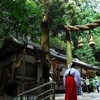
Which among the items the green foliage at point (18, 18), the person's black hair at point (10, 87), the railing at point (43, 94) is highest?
the green foliage at point (18, 18)

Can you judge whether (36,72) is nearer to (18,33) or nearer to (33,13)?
(18,33)

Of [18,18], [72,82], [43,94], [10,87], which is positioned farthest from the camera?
[18,18]

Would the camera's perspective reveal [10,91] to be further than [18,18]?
No

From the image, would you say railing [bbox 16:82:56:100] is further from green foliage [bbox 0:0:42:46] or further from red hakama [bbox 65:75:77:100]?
green foliage [bbox 0:0:42:46]

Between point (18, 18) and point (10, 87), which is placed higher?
point (18, 18)

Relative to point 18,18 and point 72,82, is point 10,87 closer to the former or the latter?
point 72,82

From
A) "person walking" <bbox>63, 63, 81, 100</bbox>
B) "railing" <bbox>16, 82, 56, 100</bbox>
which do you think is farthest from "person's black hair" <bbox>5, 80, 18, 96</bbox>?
"person walking" <bbox>63, 63, 81, 100</bbox>

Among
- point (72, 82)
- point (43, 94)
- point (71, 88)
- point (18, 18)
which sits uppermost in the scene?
point (18, 18)

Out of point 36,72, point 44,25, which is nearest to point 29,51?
point 36,72

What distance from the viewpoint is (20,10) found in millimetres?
9852

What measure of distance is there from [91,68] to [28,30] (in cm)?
1293

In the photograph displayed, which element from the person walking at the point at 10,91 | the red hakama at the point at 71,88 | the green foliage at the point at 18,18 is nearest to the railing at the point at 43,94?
the red hakama at the point at 71,88

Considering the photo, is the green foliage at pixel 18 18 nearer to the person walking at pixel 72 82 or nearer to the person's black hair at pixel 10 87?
the person walking at pixel 72 82

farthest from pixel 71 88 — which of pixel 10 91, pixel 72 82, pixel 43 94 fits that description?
pixel 10 91
